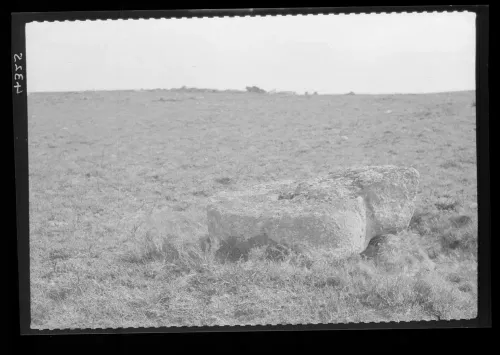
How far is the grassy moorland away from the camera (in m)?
5.14

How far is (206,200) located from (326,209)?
4.06 ft

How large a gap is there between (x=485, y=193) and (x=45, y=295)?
4.57 meters

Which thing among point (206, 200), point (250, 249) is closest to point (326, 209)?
point (250, 249)

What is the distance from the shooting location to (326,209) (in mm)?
5191

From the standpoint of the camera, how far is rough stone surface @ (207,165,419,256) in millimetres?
5168

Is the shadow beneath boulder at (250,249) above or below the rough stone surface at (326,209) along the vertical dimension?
below

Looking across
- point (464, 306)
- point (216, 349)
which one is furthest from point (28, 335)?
point (464, 306)

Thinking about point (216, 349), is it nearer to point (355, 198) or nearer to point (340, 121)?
point (355, 198)

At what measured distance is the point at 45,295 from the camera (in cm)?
519

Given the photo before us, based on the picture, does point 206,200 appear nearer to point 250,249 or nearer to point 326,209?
point 250,249

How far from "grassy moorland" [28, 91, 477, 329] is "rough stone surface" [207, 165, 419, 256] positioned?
0.11 metres

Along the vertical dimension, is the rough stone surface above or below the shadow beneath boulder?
above

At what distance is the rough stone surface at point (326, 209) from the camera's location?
5168 mm

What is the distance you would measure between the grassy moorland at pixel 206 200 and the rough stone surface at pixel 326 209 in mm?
114
